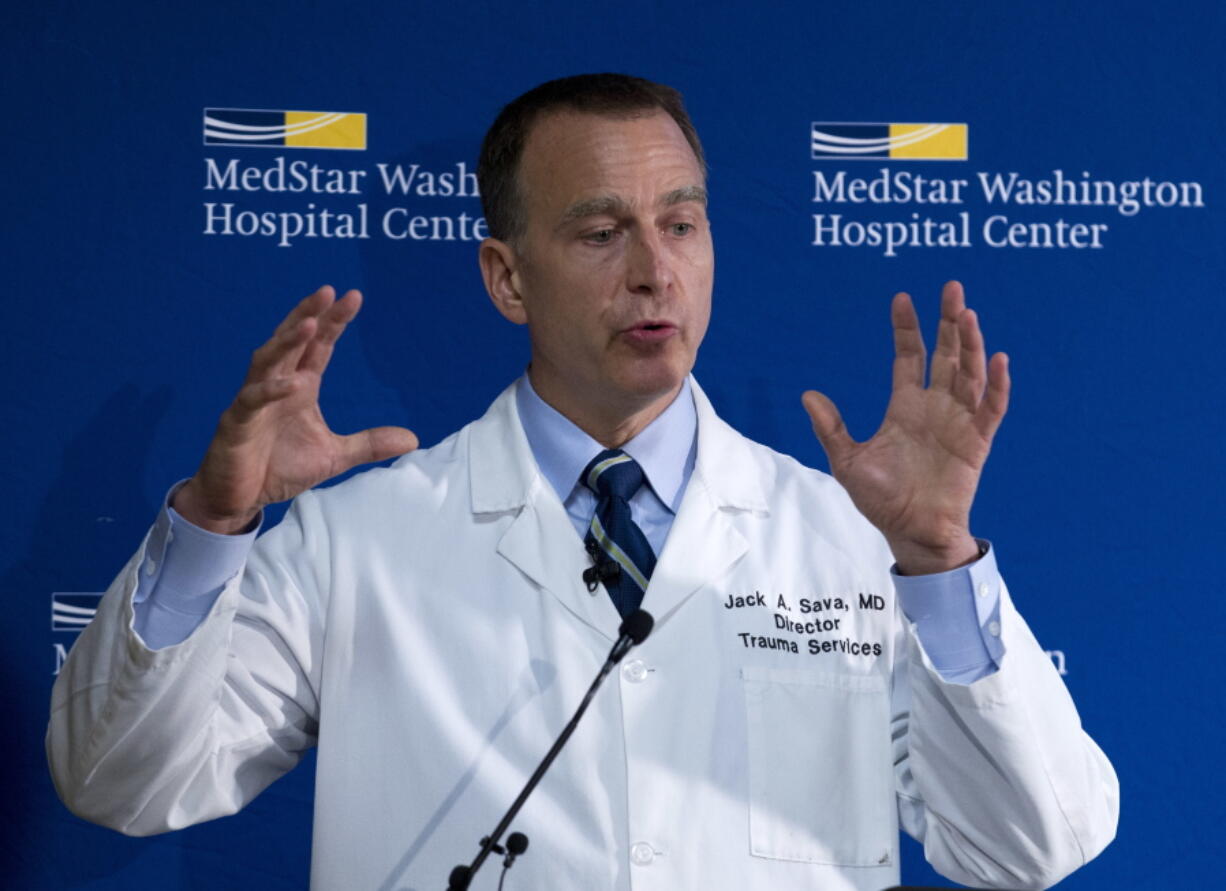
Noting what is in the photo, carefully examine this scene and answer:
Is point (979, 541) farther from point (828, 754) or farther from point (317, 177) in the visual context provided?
point (317, 177)

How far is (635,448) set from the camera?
204 centimetres

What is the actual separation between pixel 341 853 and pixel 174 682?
378 millimetres

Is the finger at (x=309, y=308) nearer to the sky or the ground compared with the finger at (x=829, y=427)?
nearer to the sky

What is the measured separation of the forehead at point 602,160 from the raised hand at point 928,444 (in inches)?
17.3

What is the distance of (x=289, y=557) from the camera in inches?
77.7

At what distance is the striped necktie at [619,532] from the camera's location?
6.34 feet

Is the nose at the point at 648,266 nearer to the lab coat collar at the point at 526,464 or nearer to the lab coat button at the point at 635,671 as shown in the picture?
the lab coat collar at the point at 526,464

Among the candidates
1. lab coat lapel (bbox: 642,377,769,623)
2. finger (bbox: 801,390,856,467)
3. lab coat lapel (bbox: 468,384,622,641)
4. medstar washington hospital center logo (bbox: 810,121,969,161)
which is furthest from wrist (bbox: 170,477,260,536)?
medstar washington hospital center logo (bbox: 810,121,969,161)

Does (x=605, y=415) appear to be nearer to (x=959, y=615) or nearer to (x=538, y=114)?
(x=538, y=114)

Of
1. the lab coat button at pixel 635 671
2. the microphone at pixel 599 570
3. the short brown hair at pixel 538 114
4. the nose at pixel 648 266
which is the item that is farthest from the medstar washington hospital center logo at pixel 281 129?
the lab coat button at pixel 635 671

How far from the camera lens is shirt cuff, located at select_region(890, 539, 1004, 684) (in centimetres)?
167

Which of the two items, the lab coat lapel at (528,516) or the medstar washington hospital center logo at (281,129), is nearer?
the lab coat lapel at (528,516)

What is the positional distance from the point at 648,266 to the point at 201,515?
0.66 meters

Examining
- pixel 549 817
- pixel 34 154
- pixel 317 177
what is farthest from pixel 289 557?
pixel 34 154
